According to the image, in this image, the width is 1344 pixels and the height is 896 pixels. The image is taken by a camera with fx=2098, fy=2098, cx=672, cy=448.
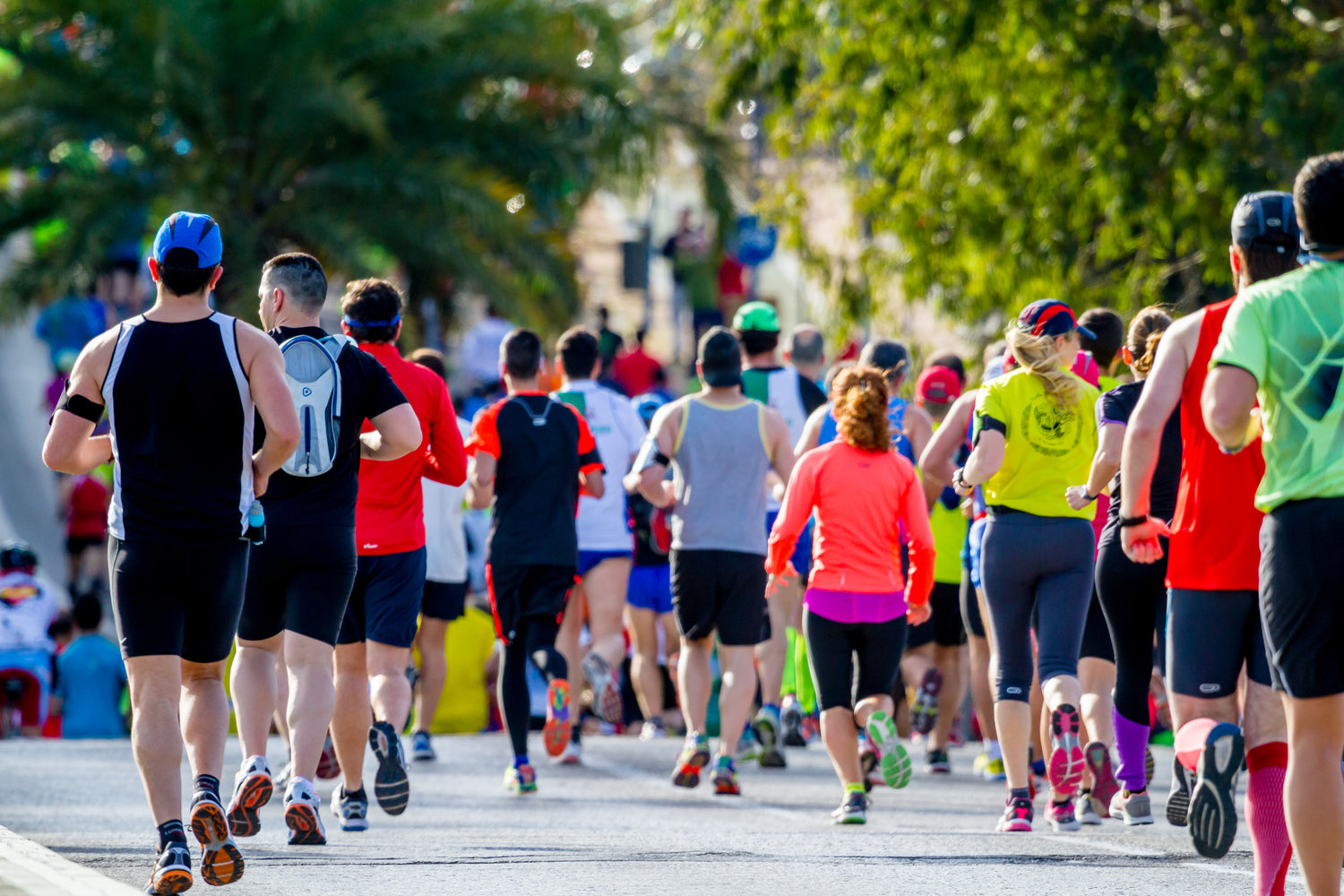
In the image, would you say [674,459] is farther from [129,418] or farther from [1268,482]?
[1268,482]

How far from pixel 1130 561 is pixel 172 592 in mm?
3531

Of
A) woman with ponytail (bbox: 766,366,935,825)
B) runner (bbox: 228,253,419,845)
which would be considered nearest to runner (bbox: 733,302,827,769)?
woman with ponytail (bbox: 766,366,935,825)

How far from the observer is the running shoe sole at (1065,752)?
8.00 m

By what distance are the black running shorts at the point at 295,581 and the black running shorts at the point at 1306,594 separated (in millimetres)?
3486

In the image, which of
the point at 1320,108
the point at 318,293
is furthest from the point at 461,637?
the point at 1320,108

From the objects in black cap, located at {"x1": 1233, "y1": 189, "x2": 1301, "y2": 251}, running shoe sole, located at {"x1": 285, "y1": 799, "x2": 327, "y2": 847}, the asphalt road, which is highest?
black cap, located at {"x1": 1233, "y1": 189, "x2": 1301, "y2": 251}

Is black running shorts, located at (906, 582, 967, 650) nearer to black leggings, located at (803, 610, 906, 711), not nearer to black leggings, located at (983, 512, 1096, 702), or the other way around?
black leggings, located at (803, 610, 906, 711)

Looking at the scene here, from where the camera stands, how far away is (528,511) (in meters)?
9.92

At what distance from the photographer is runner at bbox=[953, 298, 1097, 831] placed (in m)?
8.19

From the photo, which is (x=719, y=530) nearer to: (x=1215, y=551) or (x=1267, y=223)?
(x=1215, y=551)

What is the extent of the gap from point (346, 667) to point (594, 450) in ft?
7.37

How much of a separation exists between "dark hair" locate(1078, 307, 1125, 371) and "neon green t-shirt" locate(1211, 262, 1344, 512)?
13.4 feet

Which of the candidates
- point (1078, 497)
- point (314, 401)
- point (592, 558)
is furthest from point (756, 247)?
point (314, 401)

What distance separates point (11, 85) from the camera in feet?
63.1
